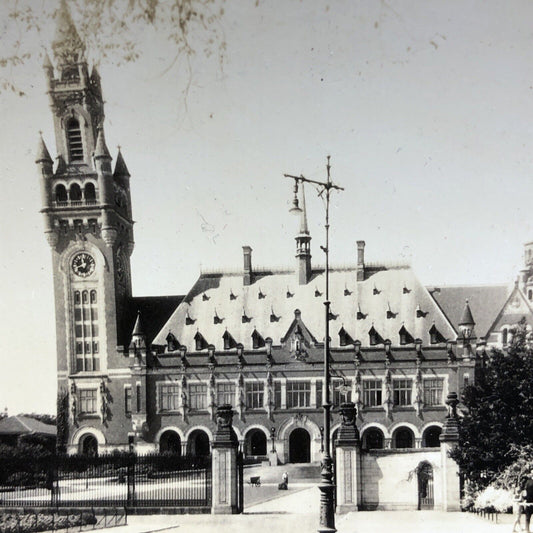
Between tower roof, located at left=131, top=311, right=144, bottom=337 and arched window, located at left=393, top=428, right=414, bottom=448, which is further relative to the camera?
tower roof, located at left=131, top=311, right=144, bottom=337

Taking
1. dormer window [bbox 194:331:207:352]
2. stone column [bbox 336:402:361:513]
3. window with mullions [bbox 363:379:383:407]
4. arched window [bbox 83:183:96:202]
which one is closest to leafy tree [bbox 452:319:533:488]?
stone column [bbox 336:402:361:513]

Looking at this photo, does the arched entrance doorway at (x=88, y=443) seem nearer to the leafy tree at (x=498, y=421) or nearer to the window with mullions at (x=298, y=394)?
the window with mullions at (x=298, y=394)

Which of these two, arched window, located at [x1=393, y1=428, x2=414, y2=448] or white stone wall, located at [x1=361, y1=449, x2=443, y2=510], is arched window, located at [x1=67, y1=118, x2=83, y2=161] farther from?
white stone wall, located at [x1=361, y1=449, x2=443, y2=510]

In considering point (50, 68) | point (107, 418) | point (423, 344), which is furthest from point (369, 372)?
point (50, 68)

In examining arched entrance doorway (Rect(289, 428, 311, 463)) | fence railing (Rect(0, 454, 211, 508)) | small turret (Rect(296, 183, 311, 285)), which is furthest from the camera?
small turret (Rect(296, 183, 311, 285))

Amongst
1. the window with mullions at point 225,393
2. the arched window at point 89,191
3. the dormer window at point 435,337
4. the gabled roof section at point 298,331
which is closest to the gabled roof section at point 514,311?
the dormer window at point 435,337

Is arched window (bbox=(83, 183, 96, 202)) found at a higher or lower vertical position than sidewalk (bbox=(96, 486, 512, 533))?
higher

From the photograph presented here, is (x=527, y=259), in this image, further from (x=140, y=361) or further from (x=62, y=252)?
(x=62, y=252)
